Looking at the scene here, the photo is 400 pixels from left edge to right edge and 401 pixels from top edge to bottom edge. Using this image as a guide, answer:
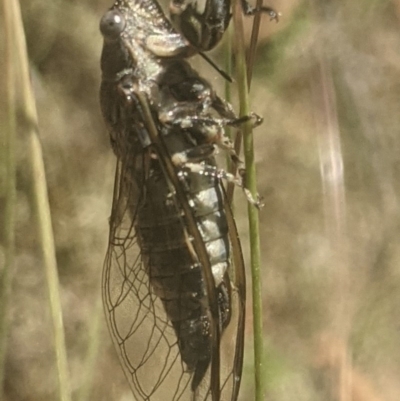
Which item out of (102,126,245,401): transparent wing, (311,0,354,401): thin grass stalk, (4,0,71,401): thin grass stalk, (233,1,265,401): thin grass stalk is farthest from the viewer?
(311,0,354,401): thin grass stalk

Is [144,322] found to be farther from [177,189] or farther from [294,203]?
[294,203]

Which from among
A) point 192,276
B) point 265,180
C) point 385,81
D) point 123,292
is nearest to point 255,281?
point 192,276

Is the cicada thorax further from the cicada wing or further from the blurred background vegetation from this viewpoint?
the blurred background vegetation

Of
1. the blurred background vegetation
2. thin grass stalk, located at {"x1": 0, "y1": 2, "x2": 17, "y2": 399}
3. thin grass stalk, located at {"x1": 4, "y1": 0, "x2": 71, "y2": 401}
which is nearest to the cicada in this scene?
thin grass stalk, located at {"x1": 4, "y1": 0, "x2": 71, "y2": 401}

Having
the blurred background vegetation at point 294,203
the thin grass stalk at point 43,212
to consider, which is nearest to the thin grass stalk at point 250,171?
the thin grass stalk at point 43,212

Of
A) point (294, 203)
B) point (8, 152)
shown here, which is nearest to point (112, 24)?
point (8, 152)

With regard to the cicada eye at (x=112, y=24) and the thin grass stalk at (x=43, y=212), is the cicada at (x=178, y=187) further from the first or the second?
the thin grass stalk at (x=43, y=212)

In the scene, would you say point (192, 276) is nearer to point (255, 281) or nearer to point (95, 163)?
point (255, 281)
